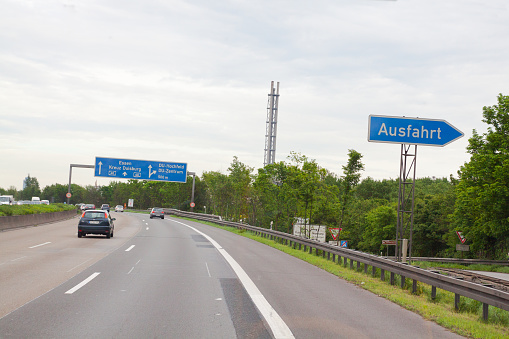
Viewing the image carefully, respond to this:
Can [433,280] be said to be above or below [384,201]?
below

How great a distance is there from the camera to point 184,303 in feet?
28.8

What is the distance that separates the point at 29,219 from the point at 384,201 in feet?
284

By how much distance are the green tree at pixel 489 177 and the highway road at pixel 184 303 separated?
3192 centimetres

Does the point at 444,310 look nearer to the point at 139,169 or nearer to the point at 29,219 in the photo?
the point at 29,219

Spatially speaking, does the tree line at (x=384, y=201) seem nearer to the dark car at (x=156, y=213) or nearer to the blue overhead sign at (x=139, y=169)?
the dark car at (x=156, y=213)

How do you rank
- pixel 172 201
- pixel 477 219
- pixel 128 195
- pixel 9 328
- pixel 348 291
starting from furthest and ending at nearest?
pixel 128 195, pixel 172 201, pixel 477 219, pixel 348 291, pixel 9 328

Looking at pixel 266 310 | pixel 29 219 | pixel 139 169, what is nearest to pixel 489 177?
pixel 139 169

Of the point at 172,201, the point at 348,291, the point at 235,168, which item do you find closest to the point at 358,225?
the point at 235,168

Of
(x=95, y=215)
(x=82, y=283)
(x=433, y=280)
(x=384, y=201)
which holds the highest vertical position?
(x=384, y=201)

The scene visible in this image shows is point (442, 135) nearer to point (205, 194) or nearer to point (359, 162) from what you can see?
point (359, 162)

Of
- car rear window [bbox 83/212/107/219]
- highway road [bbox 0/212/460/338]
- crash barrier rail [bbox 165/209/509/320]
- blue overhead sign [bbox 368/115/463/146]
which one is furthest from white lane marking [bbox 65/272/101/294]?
car rear window [bbox 83/212/107/219]

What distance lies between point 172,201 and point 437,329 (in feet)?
499

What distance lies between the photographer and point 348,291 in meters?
11.3

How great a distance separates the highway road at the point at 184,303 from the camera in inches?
268
